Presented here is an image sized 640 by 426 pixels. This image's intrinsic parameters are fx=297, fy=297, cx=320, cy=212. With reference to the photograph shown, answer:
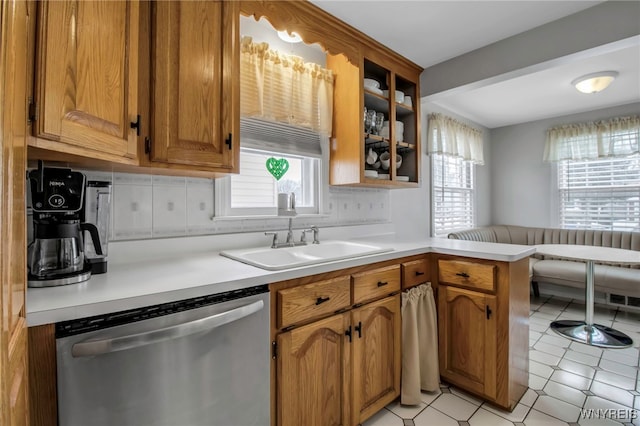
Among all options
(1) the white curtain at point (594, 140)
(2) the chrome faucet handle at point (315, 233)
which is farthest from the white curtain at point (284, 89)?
(1) the white curtain at point (594, 140)

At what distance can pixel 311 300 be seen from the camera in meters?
1.29

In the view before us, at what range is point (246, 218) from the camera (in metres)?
1.80

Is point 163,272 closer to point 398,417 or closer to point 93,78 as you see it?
point 93,78

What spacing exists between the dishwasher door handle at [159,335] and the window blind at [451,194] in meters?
2.86

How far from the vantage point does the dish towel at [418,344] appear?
5.59 ft

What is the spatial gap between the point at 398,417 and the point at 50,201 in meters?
1.88

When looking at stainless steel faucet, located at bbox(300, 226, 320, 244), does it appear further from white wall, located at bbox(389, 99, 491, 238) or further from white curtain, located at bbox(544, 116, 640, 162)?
white curtain, located at bbox(544, 116, 640, 162)

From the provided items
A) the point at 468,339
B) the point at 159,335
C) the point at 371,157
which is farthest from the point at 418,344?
the point at 159,335

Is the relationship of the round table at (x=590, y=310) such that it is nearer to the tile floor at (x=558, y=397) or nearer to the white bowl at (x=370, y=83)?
the tile floor at (x=558, y=397)

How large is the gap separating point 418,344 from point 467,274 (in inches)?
20.0

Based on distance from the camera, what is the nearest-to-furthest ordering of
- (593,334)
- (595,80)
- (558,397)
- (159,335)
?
(159,335), (558,397), (593,334), (595,80)

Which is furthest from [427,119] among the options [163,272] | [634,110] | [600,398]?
[163,272]

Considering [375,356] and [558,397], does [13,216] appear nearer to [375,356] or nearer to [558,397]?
[375,356]

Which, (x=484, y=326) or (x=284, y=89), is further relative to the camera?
(x=284, y=89)
